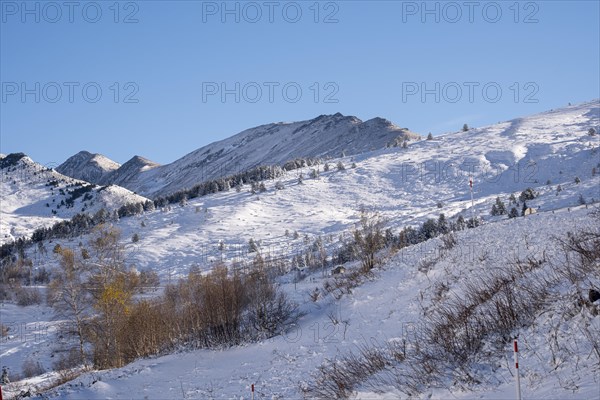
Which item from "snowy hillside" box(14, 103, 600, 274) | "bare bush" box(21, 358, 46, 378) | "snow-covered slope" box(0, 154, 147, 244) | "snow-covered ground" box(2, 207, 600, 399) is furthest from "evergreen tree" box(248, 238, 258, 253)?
"snow-covered slope" box(0, 154, 147, 244)

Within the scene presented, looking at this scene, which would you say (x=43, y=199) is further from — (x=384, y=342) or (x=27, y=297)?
(x=384, y=342)

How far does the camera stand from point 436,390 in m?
7.72

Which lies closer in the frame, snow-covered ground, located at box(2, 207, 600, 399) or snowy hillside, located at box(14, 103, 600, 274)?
snow-covered ground, located at box(2, 207, 600, 399)

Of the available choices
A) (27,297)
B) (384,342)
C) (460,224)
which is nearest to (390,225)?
(460,224)

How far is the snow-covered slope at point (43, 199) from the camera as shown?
107062mm

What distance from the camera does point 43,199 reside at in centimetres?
12644

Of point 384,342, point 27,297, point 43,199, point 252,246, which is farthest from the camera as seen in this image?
point 43,199

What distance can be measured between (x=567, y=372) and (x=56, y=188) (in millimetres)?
137798

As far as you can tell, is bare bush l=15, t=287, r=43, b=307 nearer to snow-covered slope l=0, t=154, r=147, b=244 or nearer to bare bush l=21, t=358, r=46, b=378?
bare bush l=21, t=358, r=46, b=378

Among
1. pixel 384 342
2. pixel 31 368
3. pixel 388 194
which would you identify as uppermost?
pixel 388 194

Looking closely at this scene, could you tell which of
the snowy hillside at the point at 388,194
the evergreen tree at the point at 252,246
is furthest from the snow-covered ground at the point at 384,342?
the evergreen tree at the point at 252,246

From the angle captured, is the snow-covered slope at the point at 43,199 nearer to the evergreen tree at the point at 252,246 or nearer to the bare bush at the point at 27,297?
the bare bush at the point at 27,297

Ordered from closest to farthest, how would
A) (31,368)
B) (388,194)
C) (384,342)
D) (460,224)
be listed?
1. (384,342)
2. (31,368)
3. (460,224)
4. (388,194)

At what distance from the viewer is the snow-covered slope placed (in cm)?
10706
